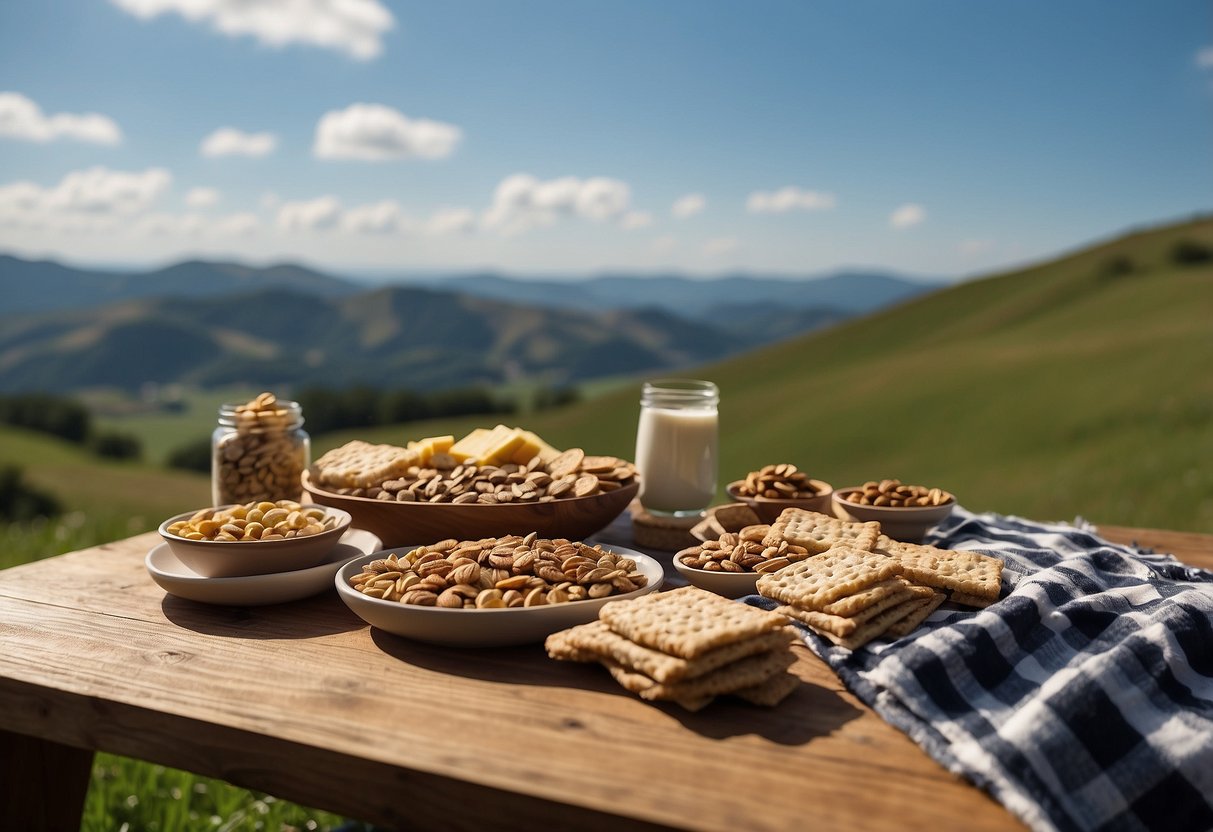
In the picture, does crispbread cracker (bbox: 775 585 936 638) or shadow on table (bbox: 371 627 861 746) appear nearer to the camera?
shadow on table (bbox: 371 627 861 746)

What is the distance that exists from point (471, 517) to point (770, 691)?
0.88 meters

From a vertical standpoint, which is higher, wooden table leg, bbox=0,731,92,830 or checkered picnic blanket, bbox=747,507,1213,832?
checkered picnic blanket, bbox=747,507,1213,832

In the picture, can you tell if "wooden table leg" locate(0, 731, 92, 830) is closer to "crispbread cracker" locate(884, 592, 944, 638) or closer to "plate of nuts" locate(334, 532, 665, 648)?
"plate of nuts" locate(334, 532, 665, 648)

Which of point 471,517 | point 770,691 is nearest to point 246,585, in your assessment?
point 471,517

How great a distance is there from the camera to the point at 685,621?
1.44 m

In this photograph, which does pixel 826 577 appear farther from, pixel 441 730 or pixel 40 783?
pixel 40 783

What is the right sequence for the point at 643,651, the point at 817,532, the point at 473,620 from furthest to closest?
1. the point at 817,532
2. the point at 473,620
3. the point at 643,651

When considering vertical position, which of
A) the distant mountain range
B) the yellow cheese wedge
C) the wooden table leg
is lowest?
the distant mountain range

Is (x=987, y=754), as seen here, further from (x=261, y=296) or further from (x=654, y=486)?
(x=261, y=296)

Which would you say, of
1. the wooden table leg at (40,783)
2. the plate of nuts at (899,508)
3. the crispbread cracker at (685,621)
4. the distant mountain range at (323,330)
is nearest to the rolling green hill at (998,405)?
the plate of nuts at (899,508)

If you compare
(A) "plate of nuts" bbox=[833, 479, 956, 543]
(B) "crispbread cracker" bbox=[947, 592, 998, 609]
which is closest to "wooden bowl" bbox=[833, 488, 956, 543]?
(A) "plate of nuts" bbox=[833, 479, 956, 543]

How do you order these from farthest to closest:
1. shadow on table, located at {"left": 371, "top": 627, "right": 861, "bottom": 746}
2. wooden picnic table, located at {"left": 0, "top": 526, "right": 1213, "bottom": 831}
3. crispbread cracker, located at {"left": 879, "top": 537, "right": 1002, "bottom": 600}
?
1. crispbread cracker, located at {"left": 879, "top": 537, "right": 1002, "bottom": 600}
2. shadow on table, located at {"left": 371, "top": 627, "right": 861, "bottom": 746}
3. wooden picnic table, located at {"left": 0, "top": 526, "right": 1213, "bottom": 831}

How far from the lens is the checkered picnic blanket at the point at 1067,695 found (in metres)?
1.21

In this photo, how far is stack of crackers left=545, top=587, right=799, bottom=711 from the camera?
4.40 feet
